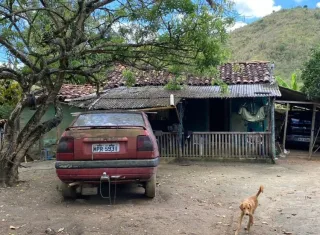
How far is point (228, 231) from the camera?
17.8 ft

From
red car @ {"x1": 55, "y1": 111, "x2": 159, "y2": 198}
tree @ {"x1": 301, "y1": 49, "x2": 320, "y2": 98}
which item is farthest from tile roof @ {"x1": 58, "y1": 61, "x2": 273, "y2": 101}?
red car @ {"x1": 55, "y1": 111, "x2": 159, "y2": 198}

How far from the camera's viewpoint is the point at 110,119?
7.36 meters

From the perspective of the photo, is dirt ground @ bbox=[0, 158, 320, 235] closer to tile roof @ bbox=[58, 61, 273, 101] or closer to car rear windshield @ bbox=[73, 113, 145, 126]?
car rear windshield @ bbox=[73, 113, 145, 126]

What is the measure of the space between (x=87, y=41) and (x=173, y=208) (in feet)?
15.8

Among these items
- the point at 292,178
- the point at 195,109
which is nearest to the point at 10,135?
the point at 292,178

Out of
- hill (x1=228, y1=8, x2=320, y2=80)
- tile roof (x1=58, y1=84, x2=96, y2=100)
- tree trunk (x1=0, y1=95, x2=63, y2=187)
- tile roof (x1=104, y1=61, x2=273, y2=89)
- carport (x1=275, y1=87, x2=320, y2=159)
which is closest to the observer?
tree trunk (x1=0, y1=95, x2=63, y2=187)

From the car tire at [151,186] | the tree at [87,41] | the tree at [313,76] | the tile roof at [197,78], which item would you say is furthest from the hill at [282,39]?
the car tire at [151,186]

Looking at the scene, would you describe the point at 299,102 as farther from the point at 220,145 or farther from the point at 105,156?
the point at 105,156

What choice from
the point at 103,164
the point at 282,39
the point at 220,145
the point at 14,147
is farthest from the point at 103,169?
the point at 282,39

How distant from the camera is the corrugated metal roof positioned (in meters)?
13.1

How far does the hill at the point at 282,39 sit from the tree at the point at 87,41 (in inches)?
1011

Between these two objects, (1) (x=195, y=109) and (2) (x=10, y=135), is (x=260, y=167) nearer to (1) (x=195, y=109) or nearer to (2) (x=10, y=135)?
(1) (x=195, y=109)

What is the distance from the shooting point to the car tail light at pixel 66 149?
254 inches

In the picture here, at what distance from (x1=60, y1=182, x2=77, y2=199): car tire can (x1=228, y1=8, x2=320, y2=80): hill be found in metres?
29.3
